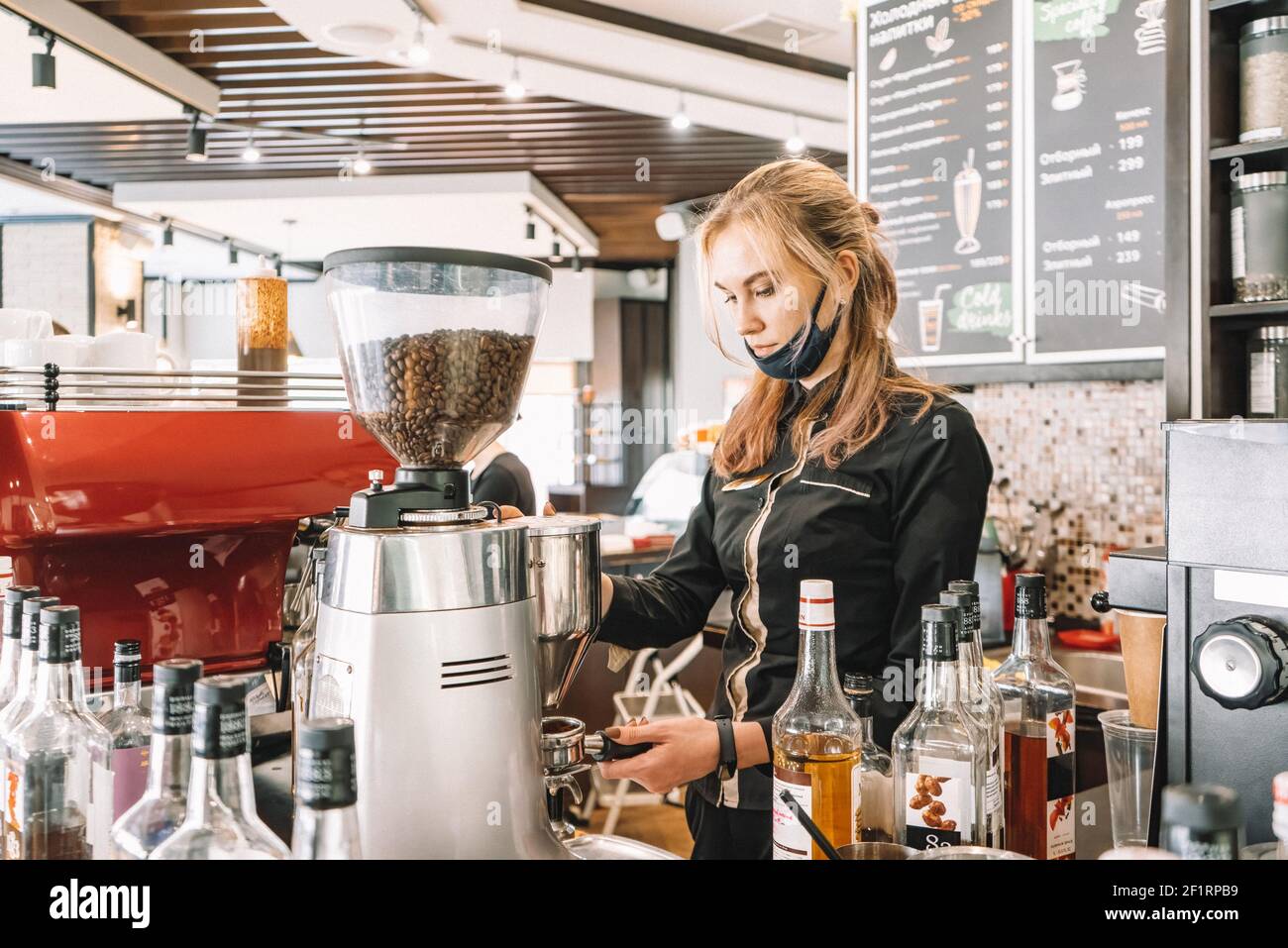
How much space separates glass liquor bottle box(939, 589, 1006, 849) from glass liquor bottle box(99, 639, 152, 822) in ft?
2.54

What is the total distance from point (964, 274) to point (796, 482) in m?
1.57

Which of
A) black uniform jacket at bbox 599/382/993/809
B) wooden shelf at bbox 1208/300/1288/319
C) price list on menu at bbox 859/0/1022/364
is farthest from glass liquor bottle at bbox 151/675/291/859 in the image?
price list on menu at bbox 859/0/1022/364

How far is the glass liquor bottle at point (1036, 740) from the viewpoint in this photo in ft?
3.40

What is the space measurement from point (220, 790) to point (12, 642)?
45 centimetres

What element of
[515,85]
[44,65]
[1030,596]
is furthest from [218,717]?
[515,85]

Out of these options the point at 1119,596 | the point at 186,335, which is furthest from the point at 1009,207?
the point at 186,335

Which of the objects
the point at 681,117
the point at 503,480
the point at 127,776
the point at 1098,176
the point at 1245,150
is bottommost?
the point at 127,776

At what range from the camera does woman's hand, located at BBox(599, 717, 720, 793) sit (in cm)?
108

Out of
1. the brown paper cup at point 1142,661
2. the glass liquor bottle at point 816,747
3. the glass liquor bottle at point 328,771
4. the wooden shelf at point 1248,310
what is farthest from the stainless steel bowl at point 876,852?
the wooden shelf at point 1248,310

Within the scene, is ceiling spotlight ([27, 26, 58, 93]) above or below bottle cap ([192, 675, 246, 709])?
above

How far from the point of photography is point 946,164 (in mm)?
2842

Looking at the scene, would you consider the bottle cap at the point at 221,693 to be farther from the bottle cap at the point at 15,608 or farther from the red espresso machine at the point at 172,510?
the red espresso machine at the point at 172,510

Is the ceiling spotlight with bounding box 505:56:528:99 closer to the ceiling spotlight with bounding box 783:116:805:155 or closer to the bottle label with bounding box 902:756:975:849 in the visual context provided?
the ceiling spotlight with bounding box 783:116:805:155

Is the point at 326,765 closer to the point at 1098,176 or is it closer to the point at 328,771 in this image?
the point at 328,771
